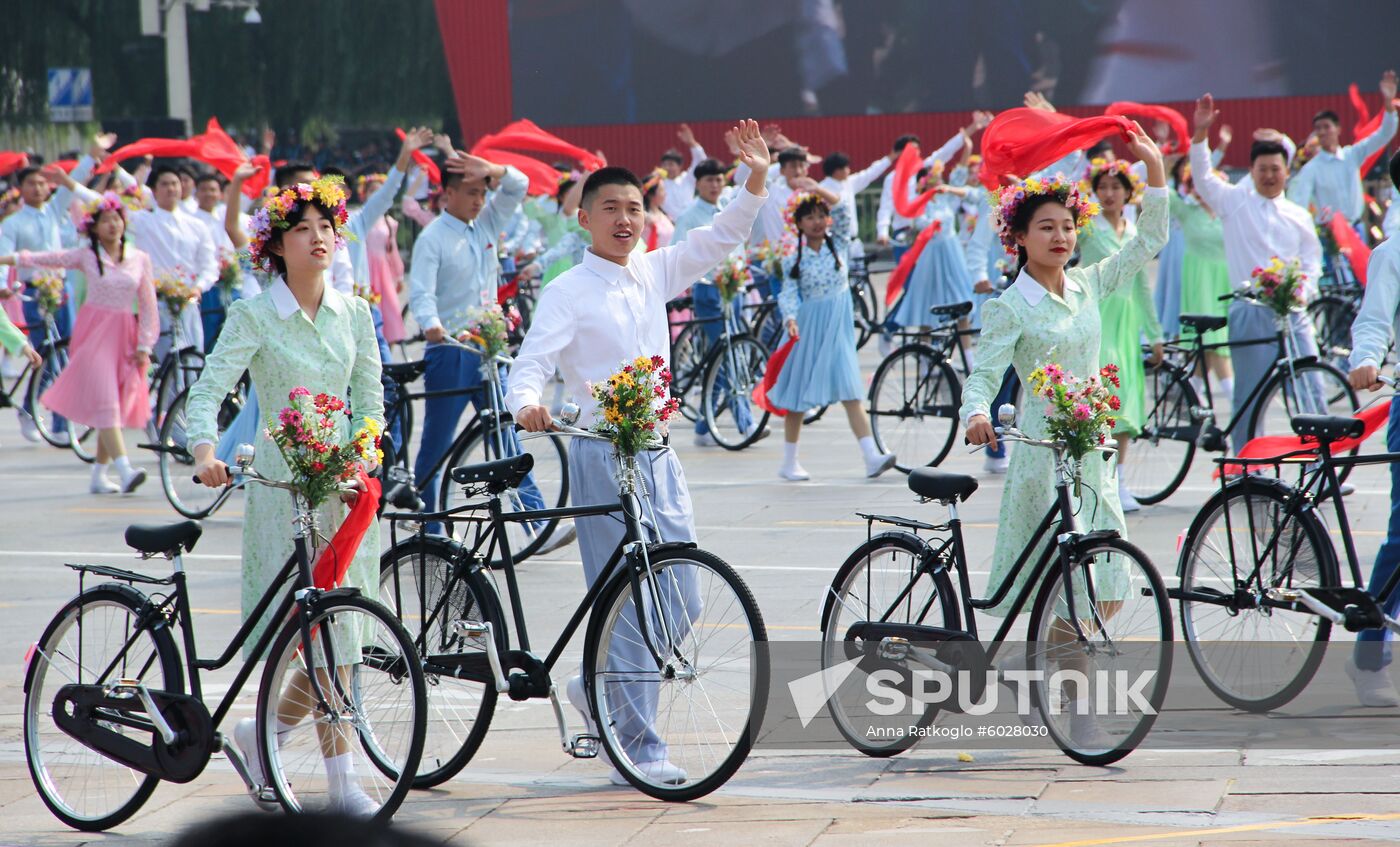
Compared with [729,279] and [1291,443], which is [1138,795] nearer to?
[1291,443]

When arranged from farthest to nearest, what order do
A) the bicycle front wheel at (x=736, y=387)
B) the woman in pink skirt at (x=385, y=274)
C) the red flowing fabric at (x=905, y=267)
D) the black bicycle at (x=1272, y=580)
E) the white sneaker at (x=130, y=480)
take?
the woman in pink skirt at (x=385, y=274) → the red flowing fabric at (x=905, y=267) → the bicycle front wheel at (x=736, y=387) → the white sneaker at (x=130, y=480) → the black bicycle at (x=1272, y=580)

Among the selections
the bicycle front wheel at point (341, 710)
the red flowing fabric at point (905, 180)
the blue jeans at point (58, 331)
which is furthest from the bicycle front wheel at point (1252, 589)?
the blue jeans at point (58, 331)

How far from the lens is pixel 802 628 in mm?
7875

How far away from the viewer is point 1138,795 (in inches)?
209

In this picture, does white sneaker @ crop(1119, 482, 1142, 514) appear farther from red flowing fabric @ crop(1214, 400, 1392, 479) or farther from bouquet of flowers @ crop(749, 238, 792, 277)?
red flowing fabric @ crop(1214, 400, 1392, 479)

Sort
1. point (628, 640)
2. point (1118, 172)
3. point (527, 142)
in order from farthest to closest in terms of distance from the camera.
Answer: point (527, 142)
point (1118, 172)
point (628, 640)

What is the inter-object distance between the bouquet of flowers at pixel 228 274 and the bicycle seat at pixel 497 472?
9.46 m

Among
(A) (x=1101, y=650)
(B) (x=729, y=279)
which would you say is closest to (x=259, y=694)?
(A) (x=1101, y=650)

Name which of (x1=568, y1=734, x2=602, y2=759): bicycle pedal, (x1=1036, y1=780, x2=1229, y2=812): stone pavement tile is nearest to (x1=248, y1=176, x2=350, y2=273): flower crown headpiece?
(x1=568, y1=734, x2=602, y2=759): bicycle pedal

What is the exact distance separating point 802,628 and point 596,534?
2348mm

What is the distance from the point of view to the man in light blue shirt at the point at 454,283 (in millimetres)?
9703

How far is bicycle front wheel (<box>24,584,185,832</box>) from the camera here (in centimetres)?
536

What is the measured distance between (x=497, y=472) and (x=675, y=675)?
2.66ft

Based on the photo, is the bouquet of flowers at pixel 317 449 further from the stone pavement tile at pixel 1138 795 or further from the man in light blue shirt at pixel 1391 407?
the man in light blue shirt at pixel 1391 407
